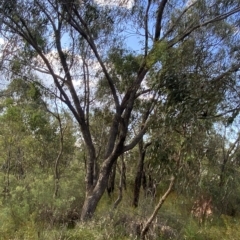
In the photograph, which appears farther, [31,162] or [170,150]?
[31,162]

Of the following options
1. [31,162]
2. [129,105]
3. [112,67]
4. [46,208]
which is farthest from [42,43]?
[31,162]

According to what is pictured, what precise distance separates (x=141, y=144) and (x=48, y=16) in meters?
5.68

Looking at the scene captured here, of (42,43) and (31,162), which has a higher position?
(42,43)

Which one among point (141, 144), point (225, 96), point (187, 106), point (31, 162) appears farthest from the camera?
point (31, 162)

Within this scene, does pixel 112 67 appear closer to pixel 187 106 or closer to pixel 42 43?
pixel 42 43

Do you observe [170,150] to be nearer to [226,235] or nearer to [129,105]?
[129,105]

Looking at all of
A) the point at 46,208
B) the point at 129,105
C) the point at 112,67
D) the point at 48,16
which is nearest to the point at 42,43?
the point at 48,16

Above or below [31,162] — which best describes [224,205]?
below

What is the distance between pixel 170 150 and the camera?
7.36 meters

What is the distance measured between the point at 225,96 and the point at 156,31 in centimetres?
277

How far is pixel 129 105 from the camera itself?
989 cm

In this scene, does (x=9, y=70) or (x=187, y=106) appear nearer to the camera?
(x=187, y=106)

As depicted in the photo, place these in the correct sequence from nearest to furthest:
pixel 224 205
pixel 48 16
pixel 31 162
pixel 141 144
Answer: pixel 48 16
pixel 141 144
pixel 224 205
pixel 31 162

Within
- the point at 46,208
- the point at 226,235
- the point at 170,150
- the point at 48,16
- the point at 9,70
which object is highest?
the point at 48,16
